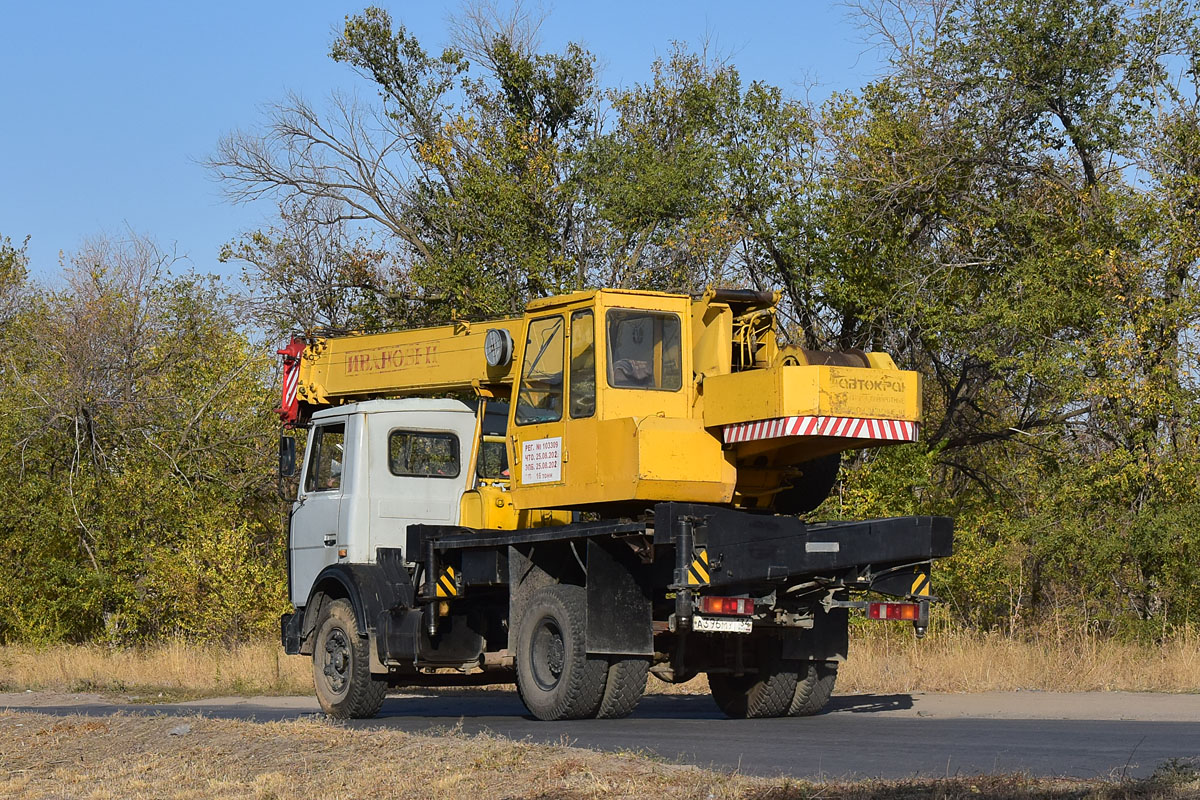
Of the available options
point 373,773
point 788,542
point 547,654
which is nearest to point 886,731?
point 788,542

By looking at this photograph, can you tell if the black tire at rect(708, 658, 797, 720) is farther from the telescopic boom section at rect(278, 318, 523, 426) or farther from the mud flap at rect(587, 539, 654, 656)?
the telescopic boom section at rect(278, 318, 523, 426)

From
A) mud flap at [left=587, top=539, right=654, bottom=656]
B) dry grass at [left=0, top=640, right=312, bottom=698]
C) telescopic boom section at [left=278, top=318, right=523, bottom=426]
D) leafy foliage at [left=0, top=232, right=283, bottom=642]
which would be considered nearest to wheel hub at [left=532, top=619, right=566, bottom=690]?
mud flap at [left=587, top=539, right=654, bottom=656]

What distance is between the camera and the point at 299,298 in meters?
31.8

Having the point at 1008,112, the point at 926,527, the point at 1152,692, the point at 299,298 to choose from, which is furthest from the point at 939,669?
the point at 299,298

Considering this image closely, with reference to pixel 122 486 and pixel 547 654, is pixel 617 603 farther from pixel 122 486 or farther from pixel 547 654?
pixel 122 486

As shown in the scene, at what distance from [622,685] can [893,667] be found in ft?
20.4

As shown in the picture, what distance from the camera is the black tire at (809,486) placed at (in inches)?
547

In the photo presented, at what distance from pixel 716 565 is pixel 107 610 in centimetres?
2225

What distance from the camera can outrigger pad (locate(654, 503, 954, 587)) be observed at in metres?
12.1

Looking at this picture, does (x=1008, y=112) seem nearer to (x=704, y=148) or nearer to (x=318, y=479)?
(x=704, y=148)

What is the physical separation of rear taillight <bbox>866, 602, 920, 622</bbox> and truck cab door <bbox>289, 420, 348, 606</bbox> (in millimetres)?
5648

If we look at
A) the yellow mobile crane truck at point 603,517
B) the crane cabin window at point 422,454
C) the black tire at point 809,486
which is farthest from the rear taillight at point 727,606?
the crane cabin window at point 422,454

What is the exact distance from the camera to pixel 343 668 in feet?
49.5

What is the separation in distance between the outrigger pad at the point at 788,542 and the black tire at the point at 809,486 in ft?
4.30
